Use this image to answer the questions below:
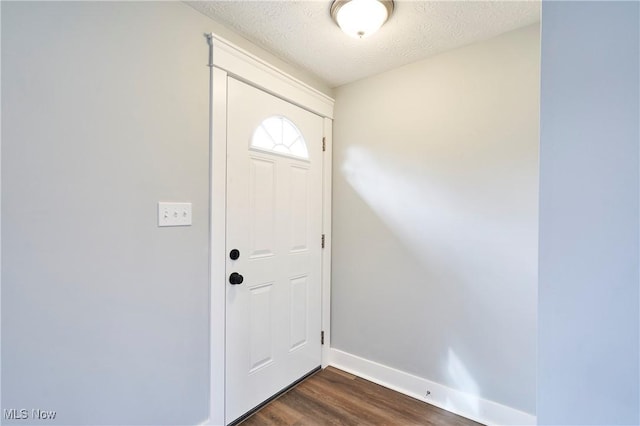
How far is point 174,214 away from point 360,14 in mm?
1354

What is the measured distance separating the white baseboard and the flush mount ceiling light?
2.18 meters

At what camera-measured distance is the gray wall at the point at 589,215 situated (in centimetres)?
50

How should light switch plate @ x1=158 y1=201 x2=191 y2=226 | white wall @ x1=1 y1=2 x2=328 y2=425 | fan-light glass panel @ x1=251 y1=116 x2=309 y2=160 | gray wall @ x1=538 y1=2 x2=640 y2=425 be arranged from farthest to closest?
1. fan-light glass panel @ x1=251 y1=116 x2=309 y2=160
2. light switch plate @ x1=158 y1=201 x2=191 y2=226
3. white wall @ x1=1 y1=2 x2=328 y2=425
4. gray wall @ x1=538 y1=2 x2=640 y2=425

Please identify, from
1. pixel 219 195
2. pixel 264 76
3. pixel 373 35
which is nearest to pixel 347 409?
pixel 219 195

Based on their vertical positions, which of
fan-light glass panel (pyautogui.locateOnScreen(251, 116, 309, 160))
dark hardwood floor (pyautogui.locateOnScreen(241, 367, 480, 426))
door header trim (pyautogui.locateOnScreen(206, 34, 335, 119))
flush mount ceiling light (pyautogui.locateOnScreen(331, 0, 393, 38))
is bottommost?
dark hardwood floor (pyautogui.locateOnScreen(241, 367, 480, 426))

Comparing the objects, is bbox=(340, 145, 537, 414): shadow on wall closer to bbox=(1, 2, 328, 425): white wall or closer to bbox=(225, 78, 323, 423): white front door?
bbox=(225, 78, 323, 423): white front door

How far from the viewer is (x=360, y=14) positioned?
1.38 meters

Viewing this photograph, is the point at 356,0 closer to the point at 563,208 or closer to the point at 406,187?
the point at 406,187

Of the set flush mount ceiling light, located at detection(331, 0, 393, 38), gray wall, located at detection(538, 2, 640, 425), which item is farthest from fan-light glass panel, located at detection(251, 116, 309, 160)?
gray wall, located at detection(538, 2, 640, 425)

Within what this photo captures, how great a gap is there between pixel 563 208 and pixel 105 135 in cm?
154

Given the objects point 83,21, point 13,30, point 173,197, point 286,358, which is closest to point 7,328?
point 173,197

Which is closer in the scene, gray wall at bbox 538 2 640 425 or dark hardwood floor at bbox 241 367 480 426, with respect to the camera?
gray wall at bbox 538 2 640 425

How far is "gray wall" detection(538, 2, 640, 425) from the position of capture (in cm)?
50

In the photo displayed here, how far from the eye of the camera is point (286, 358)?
197cm
